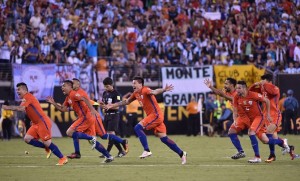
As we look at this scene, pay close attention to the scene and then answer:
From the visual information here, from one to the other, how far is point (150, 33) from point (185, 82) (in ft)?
8.45

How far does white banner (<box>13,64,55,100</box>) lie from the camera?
33344mm

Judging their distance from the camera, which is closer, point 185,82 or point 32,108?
point 32,108

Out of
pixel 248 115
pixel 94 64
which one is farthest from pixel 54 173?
pixel 94 64

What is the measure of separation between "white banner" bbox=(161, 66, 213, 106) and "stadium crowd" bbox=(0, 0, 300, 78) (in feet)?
1.90

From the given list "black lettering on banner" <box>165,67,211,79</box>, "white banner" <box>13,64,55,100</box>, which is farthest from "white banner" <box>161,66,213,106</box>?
"white banner" <box>13,64,55,100</box>

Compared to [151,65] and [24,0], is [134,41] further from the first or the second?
[24,0]

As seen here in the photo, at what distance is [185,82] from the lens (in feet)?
119

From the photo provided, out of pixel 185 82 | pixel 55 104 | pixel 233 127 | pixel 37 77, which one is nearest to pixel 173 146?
pixel 233 127

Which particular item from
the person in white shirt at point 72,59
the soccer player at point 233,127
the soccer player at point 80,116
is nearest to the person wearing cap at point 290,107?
the person in white shirt at point 72,59

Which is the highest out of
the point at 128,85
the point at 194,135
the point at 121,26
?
the point at 121,26

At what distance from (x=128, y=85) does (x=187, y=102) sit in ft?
9.35

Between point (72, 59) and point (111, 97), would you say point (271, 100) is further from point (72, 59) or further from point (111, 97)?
point (72, 59)

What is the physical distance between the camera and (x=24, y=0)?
35.8 m

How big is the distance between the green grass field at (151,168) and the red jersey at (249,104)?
3.88 feet
